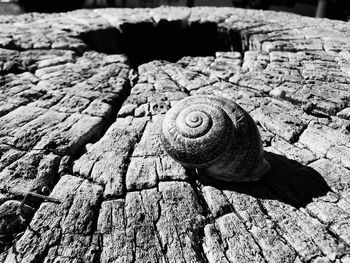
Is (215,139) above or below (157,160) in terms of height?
above

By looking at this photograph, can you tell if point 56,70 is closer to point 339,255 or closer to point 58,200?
point 58,200

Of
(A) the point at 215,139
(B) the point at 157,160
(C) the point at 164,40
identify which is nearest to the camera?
(A) the point at 215,139

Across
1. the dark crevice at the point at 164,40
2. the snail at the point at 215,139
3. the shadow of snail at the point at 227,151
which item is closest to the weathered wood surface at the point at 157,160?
the shadow of snail at the point at 227,151

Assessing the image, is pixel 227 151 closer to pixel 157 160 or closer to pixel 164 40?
pixel 157 160

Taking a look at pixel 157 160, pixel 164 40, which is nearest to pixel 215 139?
pixel 157 160

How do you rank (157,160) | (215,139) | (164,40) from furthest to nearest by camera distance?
1. (164,40)
2. (157,160)
3. (215,139)

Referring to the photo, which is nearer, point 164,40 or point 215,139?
point 215,139

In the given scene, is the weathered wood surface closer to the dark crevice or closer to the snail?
the snail
